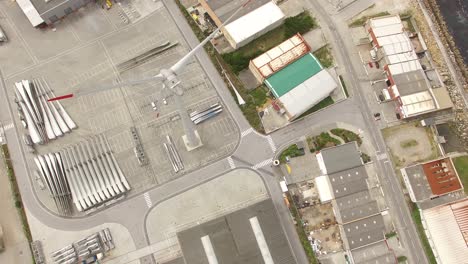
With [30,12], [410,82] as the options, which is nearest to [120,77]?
[30,12]

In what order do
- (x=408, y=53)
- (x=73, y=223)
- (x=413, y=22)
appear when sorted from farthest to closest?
(x=413, y=22)
(x=408, y=53)
(x=73, y=223)

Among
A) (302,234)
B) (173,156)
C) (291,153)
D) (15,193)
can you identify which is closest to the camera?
(15,193)

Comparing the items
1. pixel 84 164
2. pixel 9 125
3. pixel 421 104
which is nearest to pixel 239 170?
pixel 84 164

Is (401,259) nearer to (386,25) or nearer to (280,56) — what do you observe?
(280,56)

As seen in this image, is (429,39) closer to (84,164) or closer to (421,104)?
(421,104)

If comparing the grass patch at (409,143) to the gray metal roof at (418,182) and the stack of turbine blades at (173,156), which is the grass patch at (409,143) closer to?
the gray metal roof at (418,182)

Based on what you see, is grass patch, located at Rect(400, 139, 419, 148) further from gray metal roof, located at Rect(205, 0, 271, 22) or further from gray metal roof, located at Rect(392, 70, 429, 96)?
gray metal roof, located at Rect(205, 0, 271, 22)
